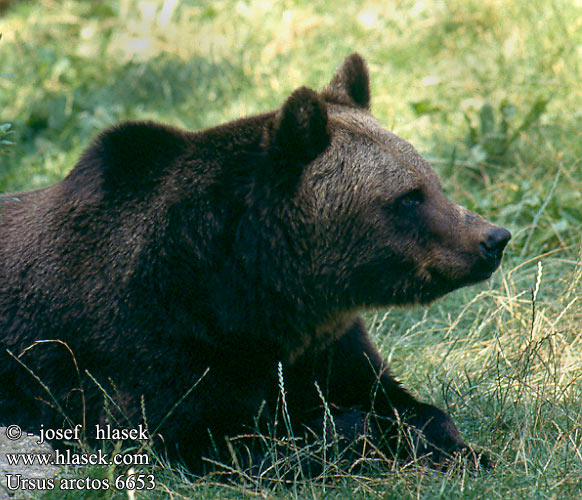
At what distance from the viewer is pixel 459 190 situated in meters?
6.09

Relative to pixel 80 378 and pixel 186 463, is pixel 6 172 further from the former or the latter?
pixel 186 463

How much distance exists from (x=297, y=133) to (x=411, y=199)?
57cm

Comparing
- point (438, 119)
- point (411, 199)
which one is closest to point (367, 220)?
point (411, 199)

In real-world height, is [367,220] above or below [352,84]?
below

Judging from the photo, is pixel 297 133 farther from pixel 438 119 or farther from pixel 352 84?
pixel 438 119

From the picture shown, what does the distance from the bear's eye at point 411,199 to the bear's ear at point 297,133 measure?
402mm

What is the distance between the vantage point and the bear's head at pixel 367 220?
3520mm

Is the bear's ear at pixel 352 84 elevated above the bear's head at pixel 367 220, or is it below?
above

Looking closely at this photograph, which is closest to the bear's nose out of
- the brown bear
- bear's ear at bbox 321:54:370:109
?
the brown bear

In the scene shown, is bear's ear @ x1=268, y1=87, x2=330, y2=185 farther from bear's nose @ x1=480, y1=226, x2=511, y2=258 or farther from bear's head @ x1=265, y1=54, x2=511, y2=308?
bear's nose @ x1=480, y1=226, x2=511, y2=258

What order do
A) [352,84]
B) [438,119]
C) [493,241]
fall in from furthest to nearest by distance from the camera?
[438,119], [352,84], [493,241]

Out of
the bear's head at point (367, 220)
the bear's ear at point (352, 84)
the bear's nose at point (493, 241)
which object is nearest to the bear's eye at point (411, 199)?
the bear's head at point (367, 220)

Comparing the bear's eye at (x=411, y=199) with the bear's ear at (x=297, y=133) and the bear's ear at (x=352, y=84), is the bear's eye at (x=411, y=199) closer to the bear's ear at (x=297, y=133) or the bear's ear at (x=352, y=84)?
the bear's ear at (x=297, y=133)

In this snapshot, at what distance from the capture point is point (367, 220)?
3.54 metres
